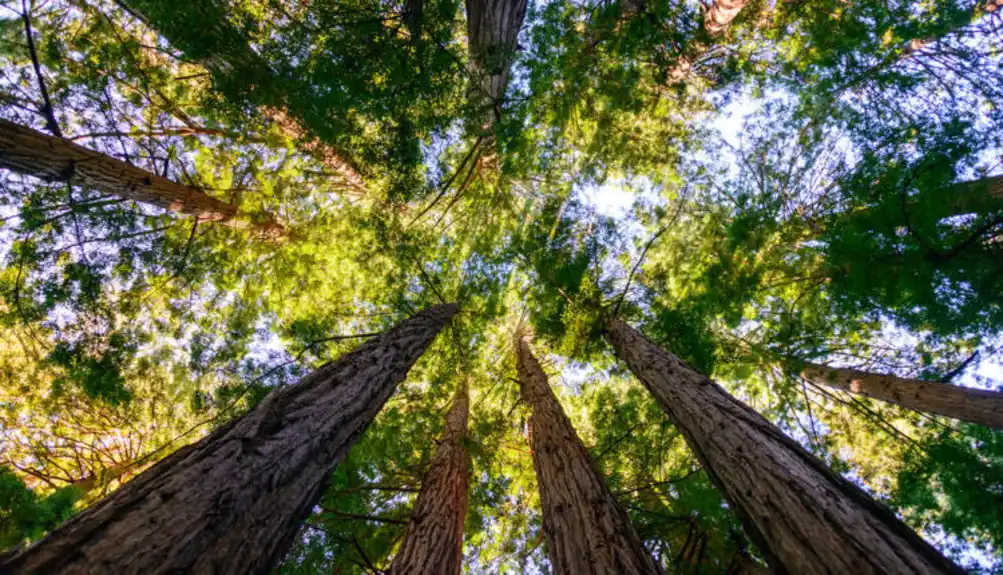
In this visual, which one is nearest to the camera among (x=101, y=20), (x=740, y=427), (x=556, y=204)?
(x=740, y=427)

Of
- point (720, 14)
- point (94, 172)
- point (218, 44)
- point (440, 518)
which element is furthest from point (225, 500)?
point (720, 14)

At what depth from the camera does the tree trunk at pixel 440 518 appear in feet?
11.3

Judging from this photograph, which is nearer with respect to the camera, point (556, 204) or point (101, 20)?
point (101, 20)

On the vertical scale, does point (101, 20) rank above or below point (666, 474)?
above

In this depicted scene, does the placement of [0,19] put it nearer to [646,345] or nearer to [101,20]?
[101,20]

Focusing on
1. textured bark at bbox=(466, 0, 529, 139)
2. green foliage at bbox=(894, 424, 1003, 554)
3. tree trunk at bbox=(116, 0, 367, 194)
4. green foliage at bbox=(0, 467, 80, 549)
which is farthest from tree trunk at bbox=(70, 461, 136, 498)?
green foliage at bbox=(894, 424, 1003, 554)

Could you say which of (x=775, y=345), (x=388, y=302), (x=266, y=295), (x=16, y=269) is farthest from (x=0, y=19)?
(x=775, y=345)

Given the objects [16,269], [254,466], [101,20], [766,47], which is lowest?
[254,466]

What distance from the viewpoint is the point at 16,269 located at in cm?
511

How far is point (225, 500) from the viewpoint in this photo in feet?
5.04

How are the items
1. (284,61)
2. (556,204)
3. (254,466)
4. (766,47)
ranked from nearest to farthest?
(254,466) < (284,61) < (556,204) < (766,47)

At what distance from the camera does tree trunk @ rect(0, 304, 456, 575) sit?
114 cm

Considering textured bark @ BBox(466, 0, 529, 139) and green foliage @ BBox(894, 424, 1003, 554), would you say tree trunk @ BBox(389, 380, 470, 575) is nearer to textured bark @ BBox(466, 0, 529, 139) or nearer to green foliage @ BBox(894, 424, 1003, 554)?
textured bark @ BBox(466, 0, 529, 139)

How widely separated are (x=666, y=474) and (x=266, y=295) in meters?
7.50
